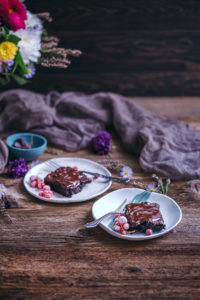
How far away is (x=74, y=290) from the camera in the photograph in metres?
0.94

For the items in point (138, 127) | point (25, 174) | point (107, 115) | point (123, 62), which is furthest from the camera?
point (123, 62)

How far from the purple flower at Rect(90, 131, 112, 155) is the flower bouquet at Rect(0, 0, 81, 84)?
363 millimetres

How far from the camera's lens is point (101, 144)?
1620mm

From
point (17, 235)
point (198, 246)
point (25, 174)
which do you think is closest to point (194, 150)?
point (198, 246)

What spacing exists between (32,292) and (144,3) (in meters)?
1.58

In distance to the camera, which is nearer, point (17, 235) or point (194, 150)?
point (17, 235)

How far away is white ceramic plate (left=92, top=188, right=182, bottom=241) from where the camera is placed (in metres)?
1.09

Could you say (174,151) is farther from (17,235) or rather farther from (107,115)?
(17,235)

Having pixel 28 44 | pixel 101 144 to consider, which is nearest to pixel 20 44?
pixel 28 44

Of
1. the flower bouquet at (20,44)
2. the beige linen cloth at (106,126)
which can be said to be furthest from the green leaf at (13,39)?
the beige linen cloth at (106,126)

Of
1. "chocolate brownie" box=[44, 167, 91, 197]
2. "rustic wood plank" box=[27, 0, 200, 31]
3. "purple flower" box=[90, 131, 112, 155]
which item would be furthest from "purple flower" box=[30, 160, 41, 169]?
"rustic wood plank" box=[27, 0, 200, 31]

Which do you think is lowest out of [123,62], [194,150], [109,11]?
[194,150]

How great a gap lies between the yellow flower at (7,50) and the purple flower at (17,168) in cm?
39

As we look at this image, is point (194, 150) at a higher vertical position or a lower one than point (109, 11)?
lower
